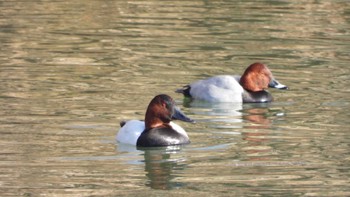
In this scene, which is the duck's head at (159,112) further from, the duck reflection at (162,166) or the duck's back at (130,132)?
the duck reflection at (162,166)

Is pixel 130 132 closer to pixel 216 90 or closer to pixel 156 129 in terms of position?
pixel 156 129

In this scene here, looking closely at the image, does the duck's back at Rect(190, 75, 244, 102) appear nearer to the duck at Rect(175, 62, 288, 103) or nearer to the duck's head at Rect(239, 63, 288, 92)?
the duck at Rect(175, 62, 288, 103)

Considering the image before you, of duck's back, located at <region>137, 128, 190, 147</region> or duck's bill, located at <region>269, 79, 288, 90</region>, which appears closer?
duck's back, located at <region>137, 128, 190, 147</region>

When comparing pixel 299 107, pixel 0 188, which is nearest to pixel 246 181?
pixel 0 188

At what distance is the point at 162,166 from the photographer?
1267cm

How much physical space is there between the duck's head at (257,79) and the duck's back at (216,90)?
296 mm

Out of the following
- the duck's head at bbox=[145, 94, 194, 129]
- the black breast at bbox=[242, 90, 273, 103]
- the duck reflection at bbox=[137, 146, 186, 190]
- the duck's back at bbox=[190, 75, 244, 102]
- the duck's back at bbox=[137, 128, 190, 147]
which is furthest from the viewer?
the black breast at bbox=[242, 90, 273, 103]

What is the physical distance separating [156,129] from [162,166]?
1.10m

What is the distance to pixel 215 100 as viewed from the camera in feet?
55.6

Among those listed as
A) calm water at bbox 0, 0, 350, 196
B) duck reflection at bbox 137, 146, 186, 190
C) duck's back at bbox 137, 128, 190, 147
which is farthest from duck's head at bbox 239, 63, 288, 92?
duck reflection at bbox 137, 146, 186, 190

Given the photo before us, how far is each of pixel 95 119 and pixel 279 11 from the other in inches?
449

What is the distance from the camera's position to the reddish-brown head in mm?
17406

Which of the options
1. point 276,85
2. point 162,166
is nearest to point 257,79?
point 276,85

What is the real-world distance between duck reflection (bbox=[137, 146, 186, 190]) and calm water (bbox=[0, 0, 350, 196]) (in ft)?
0.07
